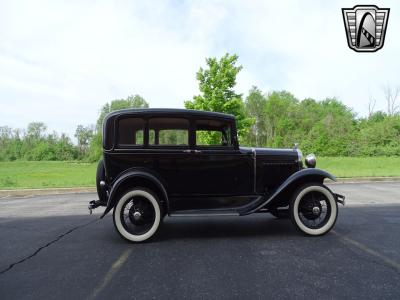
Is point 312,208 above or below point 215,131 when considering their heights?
below

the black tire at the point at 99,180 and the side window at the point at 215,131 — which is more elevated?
the side window at the point at 215,131

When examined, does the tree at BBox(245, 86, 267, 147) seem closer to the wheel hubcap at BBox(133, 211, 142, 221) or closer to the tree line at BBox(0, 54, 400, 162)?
the tree line at BBox(0, 54, 400, 162)

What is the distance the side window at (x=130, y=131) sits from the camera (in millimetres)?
4484

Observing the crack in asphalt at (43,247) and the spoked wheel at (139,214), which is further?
the spoked wheel at (139,214)

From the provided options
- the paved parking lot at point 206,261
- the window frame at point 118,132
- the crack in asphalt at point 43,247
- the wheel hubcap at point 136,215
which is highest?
the window frame at point 118,132

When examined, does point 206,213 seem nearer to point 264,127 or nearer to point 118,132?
point 118,132

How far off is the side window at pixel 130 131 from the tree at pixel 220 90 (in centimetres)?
1550

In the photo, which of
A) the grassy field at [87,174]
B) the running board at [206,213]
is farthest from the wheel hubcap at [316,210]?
Result: the grassy field at [87,174]

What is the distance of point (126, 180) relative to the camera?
14.0 feet

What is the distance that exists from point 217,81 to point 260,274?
739 inches

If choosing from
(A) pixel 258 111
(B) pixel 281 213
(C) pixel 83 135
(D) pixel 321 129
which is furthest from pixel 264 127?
(B) pixel 281 213

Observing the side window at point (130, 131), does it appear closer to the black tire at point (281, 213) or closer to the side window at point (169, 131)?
the side window at point (169, 131)

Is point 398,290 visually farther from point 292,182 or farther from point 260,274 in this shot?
point 292,182

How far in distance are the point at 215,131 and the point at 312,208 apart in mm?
1887
